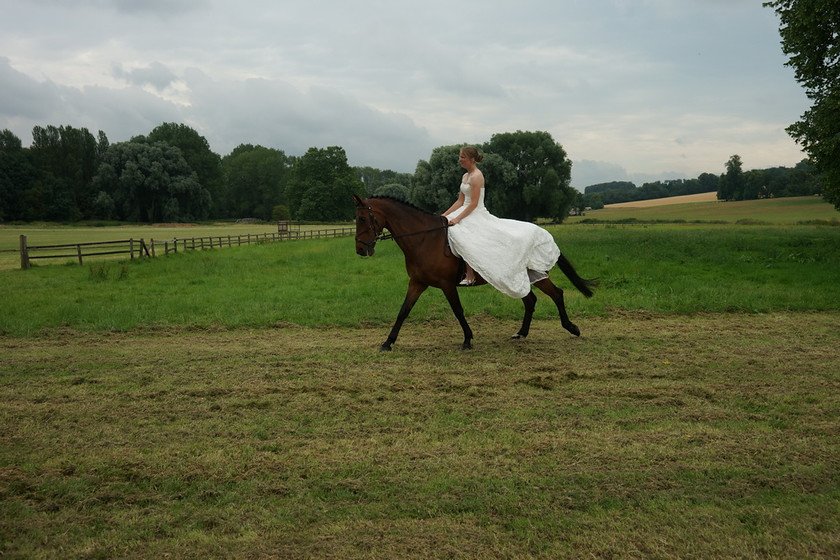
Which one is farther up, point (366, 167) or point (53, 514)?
point (366, 167)

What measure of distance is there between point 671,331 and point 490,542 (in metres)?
7.74

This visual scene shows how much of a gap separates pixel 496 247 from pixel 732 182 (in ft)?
294

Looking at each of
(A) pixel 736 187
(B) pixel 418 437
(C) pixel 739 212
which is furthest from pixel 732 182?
(B) pixel 418 437

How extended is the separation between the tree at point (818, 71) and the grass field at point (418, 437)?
9.22 meters

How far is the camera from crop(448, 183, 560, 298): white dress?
8.57 m

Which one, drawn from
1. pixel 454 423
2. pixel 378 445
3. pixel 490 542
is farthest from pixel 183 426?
pixel 490 542

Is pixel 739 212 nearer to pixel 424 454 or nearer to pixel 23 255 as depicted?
pixel 23 255

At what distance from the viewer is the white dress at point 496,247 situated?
8.57 m

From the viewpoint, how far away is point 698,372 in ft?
22.7

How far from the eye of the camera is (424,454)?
4.47 m

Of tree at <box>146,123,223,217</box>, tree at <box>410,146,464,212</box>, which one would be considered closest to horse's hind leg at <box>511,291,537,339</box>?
tree at <box>410,146,464,212</box>

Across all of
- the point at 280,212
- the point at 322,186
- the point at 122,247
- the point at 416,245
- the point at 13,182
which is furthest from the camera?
the point at 280,212

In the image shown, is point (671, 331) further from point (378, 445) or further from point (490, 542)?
point (490, 542)

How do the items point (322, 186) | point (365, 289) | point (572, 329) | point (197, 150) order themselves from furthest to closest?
point (197, 150) < point (322, 186) < point (365, 289) < point (572, 329)
